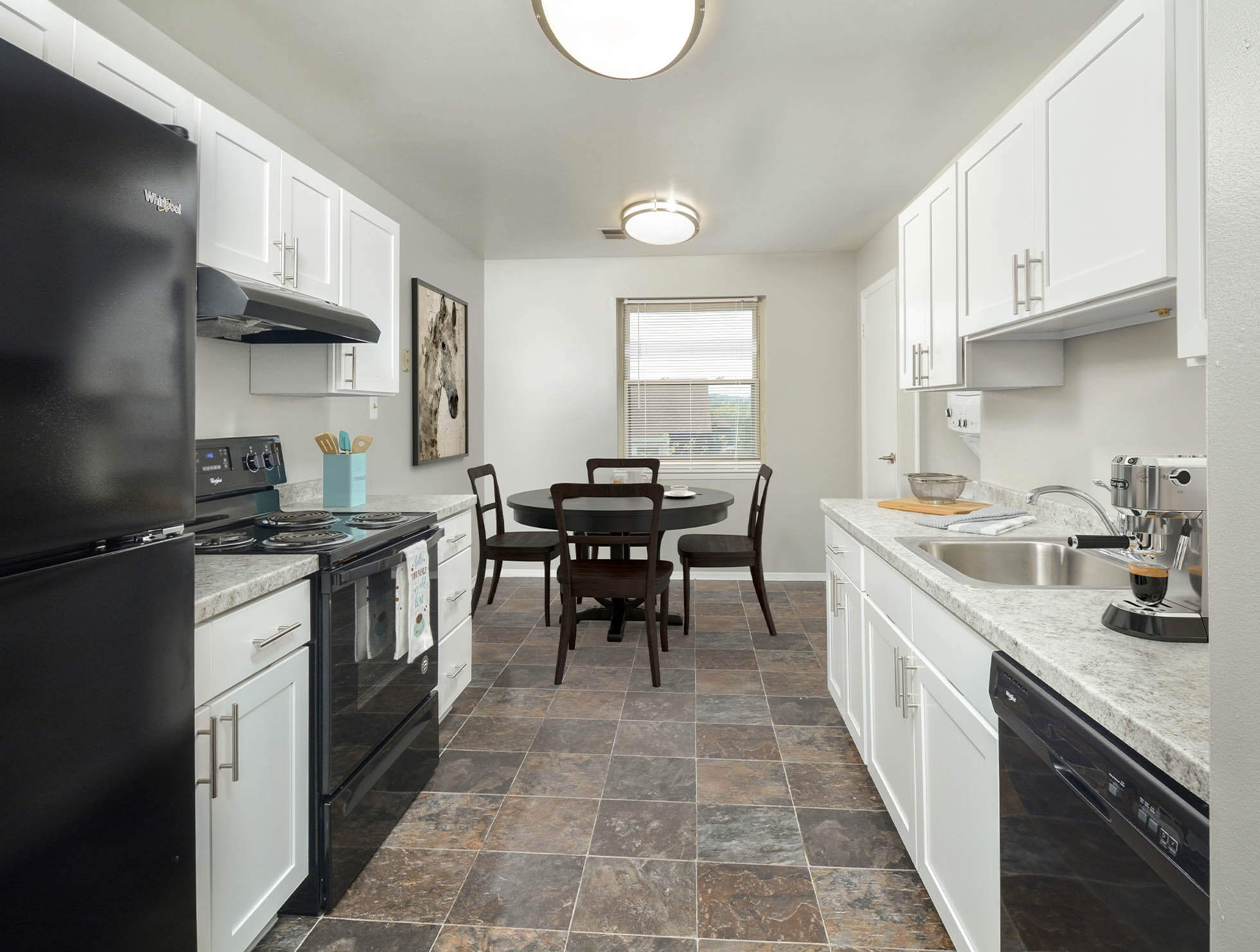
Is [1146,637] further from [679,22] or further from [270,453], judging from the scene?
[270,453]

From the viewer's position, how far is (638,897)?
5.66ft

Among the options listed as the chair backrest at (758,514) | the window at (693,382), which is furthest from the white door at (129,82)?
the window at (693,382)

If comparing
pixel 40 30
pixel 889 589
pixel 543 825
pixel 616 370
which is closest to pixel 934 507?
pixel 889 589

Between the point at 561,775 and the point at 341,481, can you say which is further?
the point at 341,481

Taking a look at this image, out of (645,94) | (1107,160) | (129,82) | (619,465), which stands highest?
(645,94)

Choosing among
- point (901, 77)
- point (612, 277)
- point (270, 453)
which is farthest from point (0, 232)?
point (612, 277)

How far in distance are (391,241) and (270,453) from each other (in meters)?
1.10

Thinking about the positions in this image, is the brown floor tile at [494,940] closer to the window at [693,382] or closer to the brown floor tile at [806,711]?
the brown floor tile at [806,711]

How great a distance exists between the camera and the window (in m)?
5.29

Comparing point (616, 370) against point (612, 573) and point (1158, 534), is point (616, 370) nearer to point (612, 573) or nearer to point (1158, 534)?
point (612, 573)

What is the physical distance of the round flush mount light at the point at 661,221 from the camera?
3742 mm

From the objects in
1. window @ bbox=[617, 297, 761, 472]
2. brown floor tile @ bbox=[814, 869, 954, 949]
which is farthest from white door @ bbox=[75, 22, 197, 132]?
window @ bbox=[617, 297, 761, 472]

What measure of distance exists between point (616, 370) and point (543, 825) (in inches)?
149

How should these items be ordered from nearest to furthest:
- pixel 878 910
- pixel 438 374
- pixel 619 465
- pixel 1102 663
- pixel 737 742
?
pixel 1102 663, pixel 878 910, pixel 737 742, pixel 438 374, pixel 619 465
